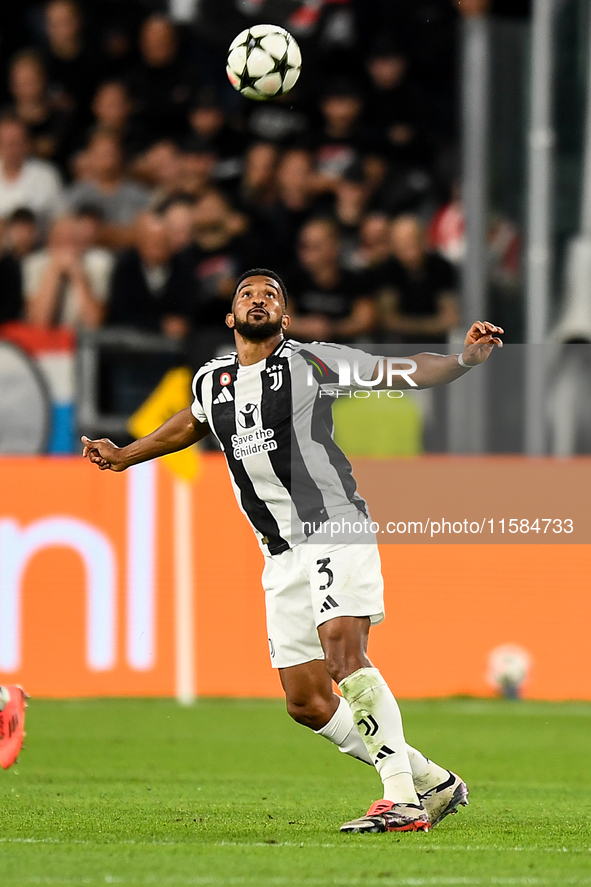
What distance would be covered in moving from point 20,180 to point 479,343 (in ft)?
29.8

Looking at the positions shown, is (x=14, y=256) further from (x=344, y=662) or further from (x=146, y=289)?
(x=344, y=662)

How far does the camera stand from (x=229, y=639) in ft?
36.7

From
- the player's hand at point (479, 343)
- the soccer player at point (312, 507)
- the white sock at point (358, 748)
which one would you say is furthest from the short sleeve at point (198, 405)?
the white sock at point (358, 748)

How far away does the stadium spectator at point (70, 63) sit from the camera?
47.4ft

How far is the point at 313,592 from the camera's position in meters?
5.60

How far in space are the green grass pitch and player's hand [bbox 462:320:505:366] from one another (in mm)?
1737

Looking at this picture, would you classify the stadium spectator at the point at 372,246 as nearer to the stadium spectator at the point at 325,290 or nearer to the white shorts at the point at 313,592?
the stadium spectator at the point at 325,290

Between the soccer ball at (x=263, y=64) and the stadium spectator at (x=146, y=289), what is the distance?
14.4 ft

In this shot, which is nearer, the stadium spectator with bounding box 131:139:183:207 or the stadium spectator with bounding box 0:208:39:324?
the stadium spectator with bounding box 0:208:39:324

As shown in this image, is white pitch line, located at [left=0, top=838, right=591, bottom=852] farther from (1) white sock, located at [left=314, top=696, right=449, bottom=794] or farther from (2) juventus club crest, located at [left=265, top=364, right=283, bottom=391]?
(2) juventus club crest, located at [left=265, top=364, right=283, bottom=391]

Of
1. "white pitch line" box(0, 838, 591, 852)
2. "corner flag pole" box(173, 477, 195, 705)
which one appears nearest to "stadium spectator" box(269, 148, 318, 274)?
"corner flag pole" box(173, 477, 195, 705)

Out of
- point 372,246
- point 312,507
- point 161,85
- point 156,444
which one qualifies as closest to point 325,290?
point 372,246

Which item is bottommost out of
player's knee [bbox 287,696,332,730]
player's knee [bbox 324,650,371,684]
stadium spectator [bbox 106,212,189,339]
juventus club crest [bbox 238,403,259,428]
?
player's knee [bbox 287,696,332,730]

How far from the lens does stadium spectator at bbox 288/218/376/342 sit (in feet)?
41.0
